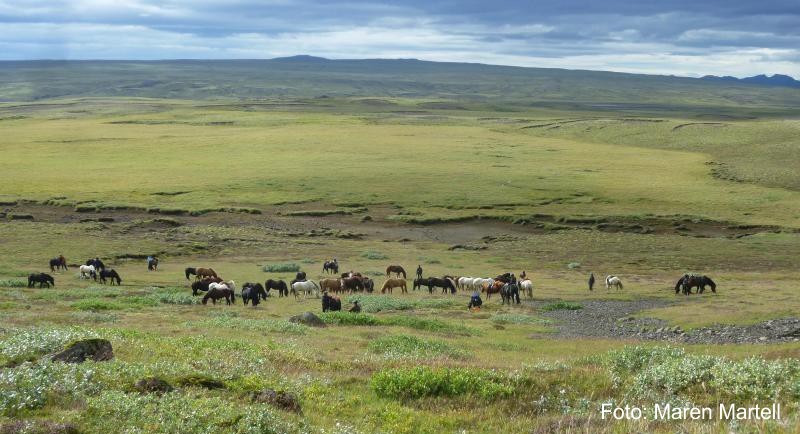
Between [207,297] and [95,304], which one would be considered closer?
[95,304]

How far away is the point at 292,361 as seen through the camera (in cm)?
1293

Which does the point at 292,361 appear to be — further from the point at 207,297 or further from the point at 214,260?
the point at 214,260

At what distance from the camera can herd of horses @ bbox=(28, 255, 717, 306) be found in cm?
3259

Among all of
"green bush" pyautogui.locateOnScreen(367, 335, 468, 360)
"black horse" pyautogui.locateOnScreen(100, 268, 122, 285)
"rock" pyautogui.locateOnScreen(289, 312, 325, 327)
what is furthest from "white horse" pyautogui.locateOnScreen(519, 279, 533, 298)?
"black horse" pyautogui.locateOnScreen(100, 268, 122, 285)

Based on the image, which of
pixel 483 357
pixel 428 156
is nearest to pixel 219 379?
pixel 483 357

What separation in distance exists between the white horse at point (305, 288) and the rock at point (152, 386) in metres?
25.5

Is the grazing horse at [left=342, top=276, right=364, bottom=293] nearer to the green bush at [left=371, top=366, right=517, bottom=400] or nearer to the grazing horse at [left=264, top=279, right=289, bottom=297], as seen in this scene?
the grazing horse at [left=264, top=279, right=289, bottom=297]

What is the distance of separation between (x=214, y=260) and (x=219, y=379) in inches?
1505

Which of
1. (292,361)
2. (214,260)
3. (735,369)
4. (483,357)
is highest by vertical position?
(735,369)

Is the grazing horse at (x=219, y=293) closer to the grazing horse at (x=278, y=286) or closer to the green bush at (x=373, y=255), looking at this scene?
the grazing horse at (x=278, y=286)

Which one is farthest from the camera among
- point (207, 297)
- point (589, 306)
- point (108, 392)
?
point (589, 306)

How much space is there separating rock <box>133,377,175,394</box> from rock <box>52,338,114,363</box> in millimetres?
2009

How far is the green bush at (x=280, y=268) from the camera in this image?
43.0m

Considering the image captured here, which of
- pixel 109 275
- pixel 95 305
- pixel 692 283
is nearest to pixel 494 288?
pixel 692 283
